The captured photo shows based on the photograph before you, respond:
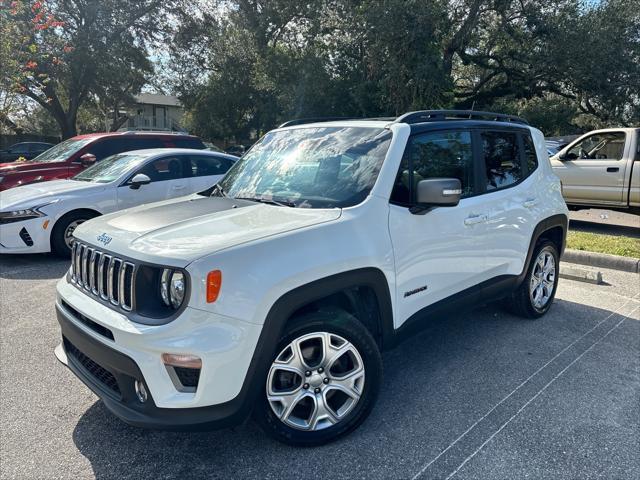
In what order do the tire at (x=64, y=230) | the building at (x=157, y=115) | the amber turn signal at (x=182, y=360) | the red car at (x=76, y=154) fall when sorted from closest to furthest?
the amber turn signal at (x=182, y=360) < the tire at (x=64, y=230) < the red car at (x=76, y=154) < the building at (x=157, y=115)

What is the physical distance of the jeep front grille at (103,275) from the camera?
8.23 feet

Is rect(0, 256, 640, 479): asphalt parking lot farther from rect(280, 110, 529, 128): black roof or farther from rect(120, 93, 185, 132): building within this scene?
rect(120, 93, 185, 132): building

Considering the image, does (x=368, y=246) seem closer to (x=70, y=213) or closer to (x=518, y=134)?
(x=518, y=134)

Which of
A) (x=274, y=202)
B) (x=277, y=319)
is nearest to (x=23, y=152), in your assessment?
(x=274, y=202)

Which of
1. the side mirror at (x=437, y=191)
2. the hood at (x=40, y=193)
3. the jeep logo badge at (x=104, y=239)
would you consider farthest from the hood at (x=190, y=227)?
the hood at (x=40, y=193)

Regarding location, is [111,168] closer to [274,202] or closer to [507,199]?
[274,202]

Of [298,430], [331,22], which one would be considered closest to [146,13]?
[331,22]

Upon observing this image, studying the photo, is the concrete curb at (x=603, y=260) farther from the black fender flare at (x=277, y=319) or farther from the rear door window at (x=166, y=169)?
the rear door window at (x=166, y=169)

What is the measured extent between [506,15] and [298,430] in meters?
17.4

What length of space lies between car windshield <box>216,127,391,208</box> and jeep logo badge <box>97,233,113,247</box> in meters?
1.01

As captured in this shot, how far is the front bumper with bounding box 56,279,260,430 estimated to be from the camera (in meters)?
2.28

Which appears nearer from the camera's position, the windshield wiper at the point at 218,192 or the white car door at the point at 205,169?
the windshield wiper at the point at 218,192

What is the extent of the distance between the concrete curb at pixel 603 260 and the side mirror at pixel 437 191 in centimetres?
417

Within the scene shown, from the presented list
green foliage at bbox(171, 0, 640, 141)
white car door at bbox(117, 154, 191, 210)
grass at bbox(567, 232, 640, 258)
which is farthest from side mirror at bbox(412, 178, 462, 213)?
green foliage at bbox(171, 0, 640, 141)
